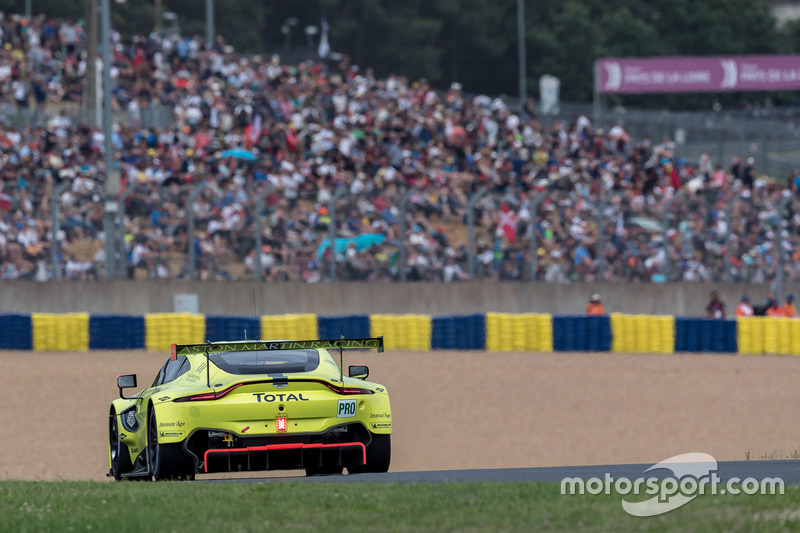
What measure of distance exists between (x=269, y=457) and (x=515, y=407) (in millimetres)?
8164

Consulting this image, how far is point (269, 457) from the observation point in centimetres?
952

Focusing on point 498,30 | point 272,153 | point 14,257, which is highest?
point 498,30

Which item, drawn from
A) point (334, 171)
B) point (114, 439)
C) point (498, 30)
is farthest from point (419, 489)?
point (498, 30)

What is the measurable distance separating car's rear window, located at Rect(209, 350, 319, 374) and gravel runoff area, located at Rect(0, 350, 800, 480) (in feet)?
11.9

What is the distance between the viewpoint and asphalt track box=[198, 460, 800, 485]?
9.55 meters

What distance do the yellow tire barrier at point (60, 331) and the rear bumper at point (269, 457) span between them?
1413 cm

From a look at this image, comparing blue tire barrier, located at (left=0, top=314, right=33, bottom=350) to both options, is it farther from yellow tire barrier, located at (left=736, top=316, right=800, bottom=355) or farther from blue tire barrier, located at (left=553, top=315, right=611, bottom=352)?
yellow tire barrier, located at (left=736, top=316, right=800, bottom=355)

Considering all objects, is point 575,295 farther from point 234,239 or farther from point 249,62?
point 249,62

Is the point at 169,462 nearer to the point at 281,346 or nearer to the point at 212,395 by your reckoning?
the point at 212,395

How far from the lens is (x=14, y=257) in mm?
24375

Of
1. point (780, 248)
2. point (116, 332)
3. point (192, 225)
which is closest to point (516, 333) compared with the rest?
point (780, 248)

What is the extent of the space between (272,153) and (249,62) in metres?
7.43

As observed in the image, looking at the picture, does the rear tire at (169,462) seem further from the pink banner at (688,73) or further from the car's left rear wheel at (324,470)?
the pink banner at (688,73)

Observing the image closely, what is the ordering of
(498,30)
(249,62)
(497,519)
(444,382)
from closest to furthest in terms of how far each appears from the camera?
(497,519) → (444,382) → (249,62) → (498,30)
